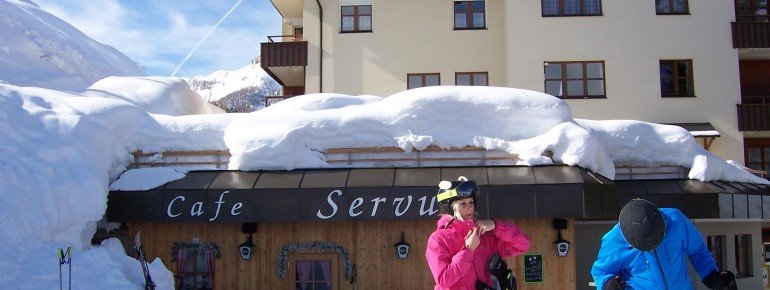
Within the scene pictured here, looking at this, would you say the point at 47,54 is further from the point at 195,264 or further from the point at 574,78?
the point at 574,78

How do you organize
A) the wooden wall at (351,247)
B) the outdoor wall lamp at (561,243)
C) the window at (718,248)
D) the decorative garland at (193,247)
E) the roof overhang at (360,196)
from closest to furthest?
1. the roof overhang at (360,196)
2. the outdoor wall lamp at (561,243)
3. the wooden wall at (351,247)
4. the decorative garland at (193,247)
5. the window at (718,248)

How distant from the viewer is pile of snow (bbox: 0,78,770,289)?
10.2 meters

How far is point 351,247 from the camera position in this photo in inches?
452

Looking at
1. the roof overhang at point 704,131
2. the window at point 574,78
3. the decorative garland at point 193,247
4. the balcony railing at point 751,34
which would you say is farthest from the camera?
the window at point 574,78

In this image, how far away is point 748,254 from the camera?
16.6 meters

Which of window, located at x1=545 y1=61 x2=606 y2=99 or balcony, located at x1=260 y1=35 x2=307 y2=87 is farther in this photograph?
balcony, located at x1=260 y1=35 x2=307 y2=87

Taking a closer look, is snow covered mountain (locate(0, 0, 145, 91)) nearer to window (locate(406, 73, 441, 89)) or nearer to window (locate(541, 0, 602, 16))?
window (locate(406, 73, 441, 89))

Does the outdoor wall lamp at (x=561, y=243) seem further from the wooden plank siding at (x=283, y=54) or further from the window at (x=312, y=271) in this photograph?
the wooden plank siding at (x=283, y=54)

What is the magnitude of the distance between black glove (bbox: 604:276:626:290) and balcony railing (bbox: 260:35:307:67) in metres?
18.0


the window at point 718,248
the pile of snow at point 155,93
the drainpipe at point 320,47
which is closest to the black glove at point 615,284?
the pile of snow at point 155,93

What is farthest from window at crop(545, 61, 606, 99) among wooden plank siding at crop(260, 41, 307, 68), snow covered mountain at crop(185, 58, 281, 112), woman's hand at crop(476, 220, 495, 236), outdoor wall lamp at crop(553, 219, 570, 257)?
snow covered mountain at crop(185, 58, 281, 112)

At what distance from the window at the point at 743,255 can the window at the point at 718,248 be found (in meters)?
0.78

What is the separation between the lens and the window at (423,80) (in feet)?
70.5

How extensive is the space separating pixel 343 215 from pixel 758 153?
53.8ft
